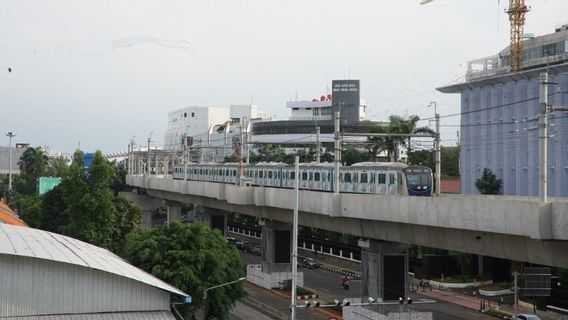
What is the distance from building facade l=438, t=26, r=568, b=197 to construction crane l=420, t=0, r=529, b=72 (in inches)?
39.0

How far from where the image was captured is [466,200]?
31016mm

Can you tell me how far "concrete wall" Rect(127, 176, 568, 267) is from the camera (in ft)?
89.4

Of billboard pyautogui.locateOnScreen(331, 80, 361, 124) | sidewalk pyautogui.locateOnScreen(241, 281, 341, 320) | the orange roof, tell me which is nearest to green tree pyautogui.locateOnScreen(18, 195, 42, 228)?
the orange roof

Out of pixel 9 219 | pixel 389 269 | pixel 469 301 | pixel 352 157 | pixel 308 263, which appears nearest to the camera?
pixel 389 269

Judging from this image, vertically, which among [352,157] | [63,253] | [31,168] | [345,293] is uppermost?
[352,157]

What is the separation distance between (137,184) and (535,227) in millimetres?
83891

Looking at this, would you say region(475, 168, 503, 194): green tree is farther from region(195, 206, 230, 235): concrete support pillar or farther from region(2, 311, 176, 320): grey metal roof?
region(2, 311, 176, 320): grey metal roof

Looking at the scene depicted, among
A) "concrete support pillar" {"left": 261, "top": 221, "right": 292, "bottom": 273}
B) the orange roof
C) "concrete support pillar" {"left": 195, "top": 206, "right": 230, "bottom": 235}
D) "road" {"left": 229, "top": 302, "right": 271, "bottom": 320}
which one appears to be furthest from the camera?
"concrete support pillar" {"left": 195, "top": 206, "right": 230, "bottom": 235}

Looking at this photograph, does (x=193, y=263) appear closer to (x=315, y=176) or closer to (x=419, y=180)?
(x=419, y=180)

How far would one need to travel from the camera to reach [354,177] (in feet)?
163

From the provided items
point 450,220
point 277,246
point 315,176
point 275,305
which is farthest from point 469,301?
point 450,220

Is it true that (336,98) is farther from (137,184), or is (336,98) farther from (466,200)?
(466,200)

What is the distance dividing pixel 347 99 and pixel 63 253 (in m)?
128

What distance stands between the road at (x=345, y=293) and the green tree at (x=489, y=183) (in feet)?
64.4
